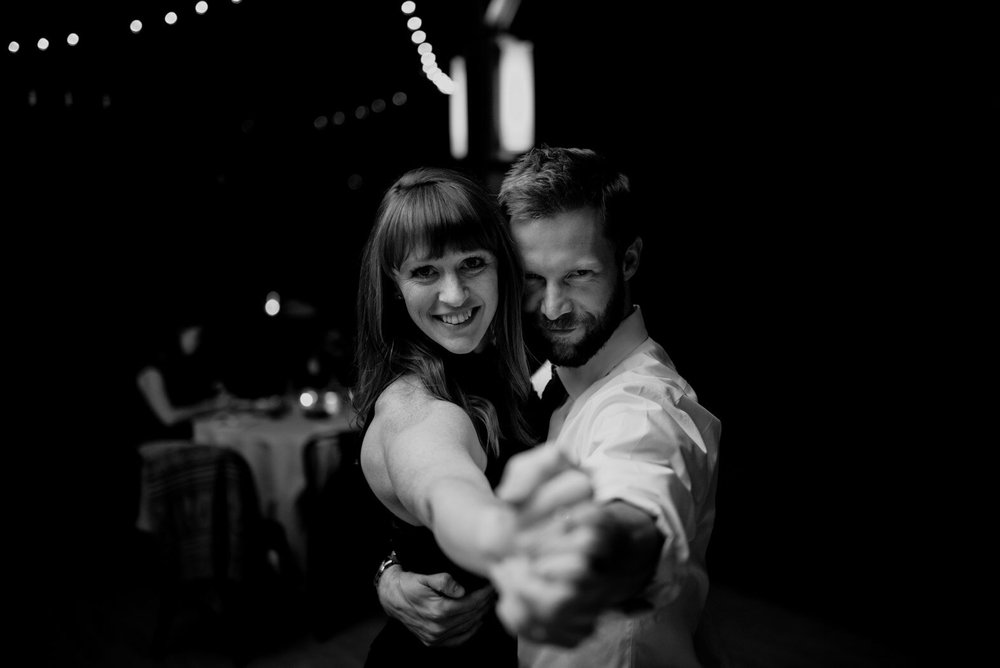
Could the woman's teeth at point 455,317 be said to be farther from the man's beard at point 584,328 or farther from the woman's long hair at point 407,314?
the man's beard at point 584,328

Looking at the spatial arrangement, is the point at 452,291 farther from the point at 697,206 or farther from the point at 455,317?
the point at 697,206

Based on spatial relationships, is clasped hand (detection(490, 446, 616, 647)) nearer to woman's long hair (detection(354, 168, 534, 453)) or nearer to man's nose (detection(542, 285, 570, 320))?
woman's long hair (detection(354, 168, 534, 453))

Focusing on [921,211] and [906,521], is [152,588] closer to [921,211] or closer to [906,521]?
[906,521]

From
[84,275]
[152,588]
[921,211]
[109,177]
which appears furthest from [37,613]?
[921,211]

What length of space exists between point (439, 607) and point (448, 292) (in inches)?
23.3

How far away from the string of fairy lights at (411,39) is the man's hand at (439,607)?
8.82 feet

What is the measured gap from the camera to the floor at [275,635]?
11.4 feet

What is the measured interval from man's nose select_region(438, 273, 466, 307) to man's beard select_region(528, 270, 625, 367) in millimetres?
229

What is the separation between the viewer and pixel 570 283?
4.72 ft

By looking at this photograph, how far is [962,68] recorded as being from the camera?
13.1 ft

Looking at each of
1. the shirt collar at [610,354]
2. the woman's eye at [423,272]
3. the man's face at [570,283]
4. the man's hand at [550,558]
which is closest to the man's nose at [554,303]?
the man's face at [570,283]

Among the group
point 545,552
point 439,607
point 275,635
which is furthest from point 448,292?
point 275,635

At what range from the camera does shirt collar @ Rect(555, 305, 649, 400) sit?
1.46 metres

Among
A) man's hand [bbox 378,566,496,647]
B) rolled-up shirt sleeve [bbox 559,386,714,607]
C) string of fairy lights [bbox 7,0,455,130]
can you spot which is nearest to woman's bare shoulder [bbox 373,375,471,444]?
rolled-up shirt sleeve [bbox 559,386,714,607]
